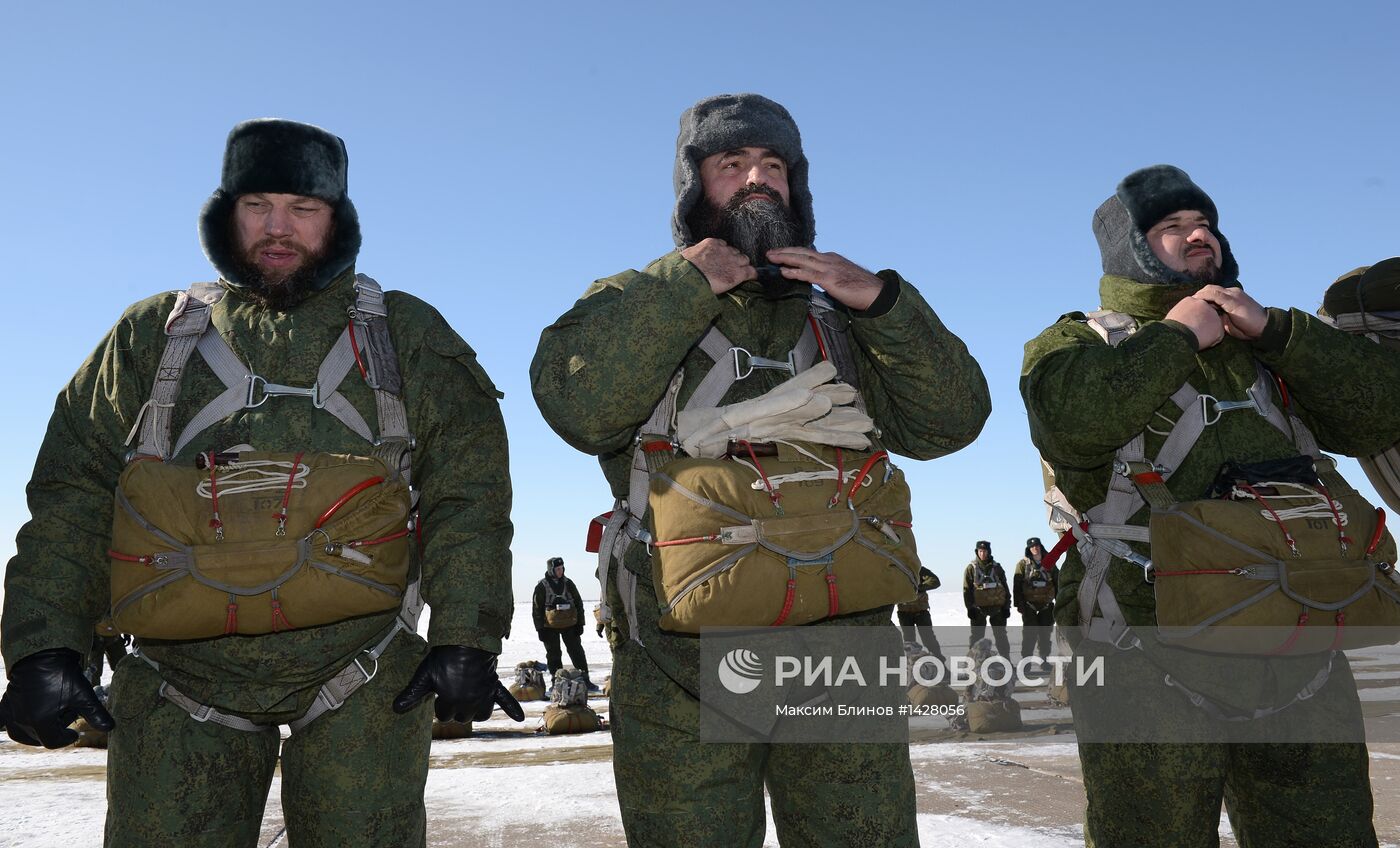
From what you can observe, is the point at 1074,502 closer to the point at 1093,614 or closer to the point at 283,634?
the point at 1093,614

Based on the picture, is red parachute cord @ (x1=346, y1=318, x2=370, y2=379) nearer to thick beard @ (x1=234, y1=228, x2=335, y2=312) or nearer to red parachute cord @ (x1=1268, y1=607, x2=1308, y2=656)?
thick beard @ (x1=234, y1=228, x2=335, y2=312)

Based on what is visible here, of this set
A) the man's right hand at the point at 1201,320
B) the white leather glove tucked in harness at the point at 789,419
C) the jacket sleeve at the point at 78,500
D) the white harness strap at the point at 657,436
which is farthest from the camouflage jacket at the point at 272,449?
the man's right hand at the point at 1201,320

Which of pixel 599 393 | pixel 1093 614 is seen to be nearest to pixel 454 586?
pixel 599 393

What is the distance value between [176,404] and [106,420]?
0.71 ft

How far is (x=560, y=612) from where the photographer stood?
14648 millimetres

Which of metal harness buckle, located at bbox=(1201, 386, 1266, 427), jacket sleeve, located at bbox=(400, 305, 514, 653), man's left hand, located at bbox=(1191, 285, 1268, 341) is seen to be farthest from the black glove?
man's left hand, located at bbox=(1191, 285, 1268, 341)

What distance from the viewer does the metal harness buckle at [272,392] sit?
275cm

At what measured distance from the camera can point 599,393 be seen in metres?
2.51

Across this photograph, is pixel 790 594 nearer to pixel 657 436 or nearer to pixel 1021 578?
pixel 657 436

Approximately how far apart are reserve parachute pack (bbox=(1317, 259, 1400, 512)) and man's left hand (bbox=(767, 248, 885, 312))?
197 cm

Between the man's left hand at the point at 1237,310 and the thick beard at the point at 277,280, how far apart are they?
2.68 m

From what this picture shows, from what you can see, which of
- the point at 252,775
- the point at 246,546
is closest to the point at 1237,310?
the point at 246,546

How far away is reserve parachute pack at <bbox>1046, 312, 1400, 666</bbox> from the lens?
2.80 m

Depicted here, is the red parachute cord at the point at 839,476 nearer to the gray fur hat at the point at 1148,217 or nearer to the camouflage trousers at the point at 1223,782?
the camouflage trousers at the point at 1223,782
